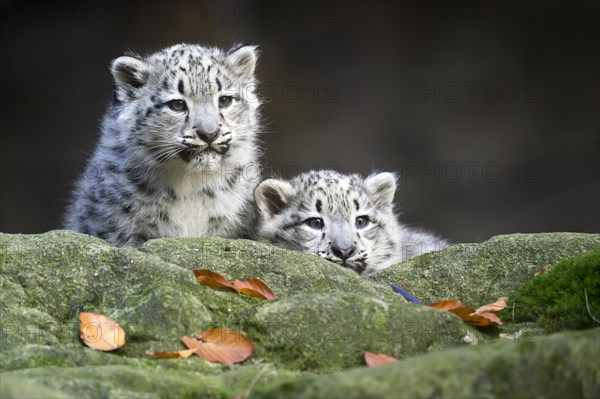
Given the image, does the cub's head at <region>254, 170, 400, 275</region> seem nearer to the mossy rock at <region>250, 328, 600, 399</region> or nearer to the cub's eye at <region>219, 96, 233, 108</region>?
the cub's eye at <region>219, 96, 233, 108</region>

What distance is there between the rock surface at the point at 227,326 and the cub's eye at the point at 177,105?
1.99 m

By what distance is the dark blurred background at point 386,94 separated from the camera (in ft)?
43.0

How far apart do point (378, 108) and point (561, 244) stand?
7750 mm

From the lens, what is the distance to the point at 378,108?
45.3 ft

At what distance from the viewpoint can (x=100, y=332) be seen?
4.12 meters

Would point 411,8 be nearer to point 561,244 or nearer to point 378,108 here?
point 378,108

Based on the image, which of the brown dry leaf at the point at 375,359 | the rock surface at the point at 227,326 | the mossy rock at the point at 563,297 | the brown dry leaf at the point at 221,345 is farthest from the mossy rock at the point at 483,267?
the brown dry leaf at the point at 221,345

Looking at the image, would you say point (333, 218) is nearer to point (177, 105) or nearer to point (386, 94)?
point (177, 105)

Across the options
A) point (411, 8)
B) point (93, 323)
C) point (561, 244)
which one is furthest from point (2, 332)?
point (411, 8)

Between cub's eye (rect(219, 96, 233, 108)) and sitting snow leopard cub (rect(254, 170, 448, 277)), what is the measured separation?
0.74 m

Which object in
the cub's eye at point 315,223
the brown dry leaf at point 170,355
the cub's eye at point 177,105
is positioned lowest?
the brown dry leaf at point 170,355

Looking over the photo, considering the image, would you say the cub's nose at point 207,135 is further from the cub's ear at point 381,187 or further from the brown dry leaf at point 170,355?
the brown dry leaf at point 170,355

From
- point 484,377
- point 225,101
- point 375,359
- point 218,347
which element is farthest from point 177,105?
point 484,377

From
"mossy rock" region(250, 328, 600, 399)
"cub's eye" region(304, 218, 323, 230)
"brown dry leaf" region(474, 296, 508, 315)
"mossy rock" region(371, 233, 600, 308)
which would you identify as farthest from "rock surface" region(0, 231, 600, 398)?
"cub's eye" region(304, 218, 323, 230)
